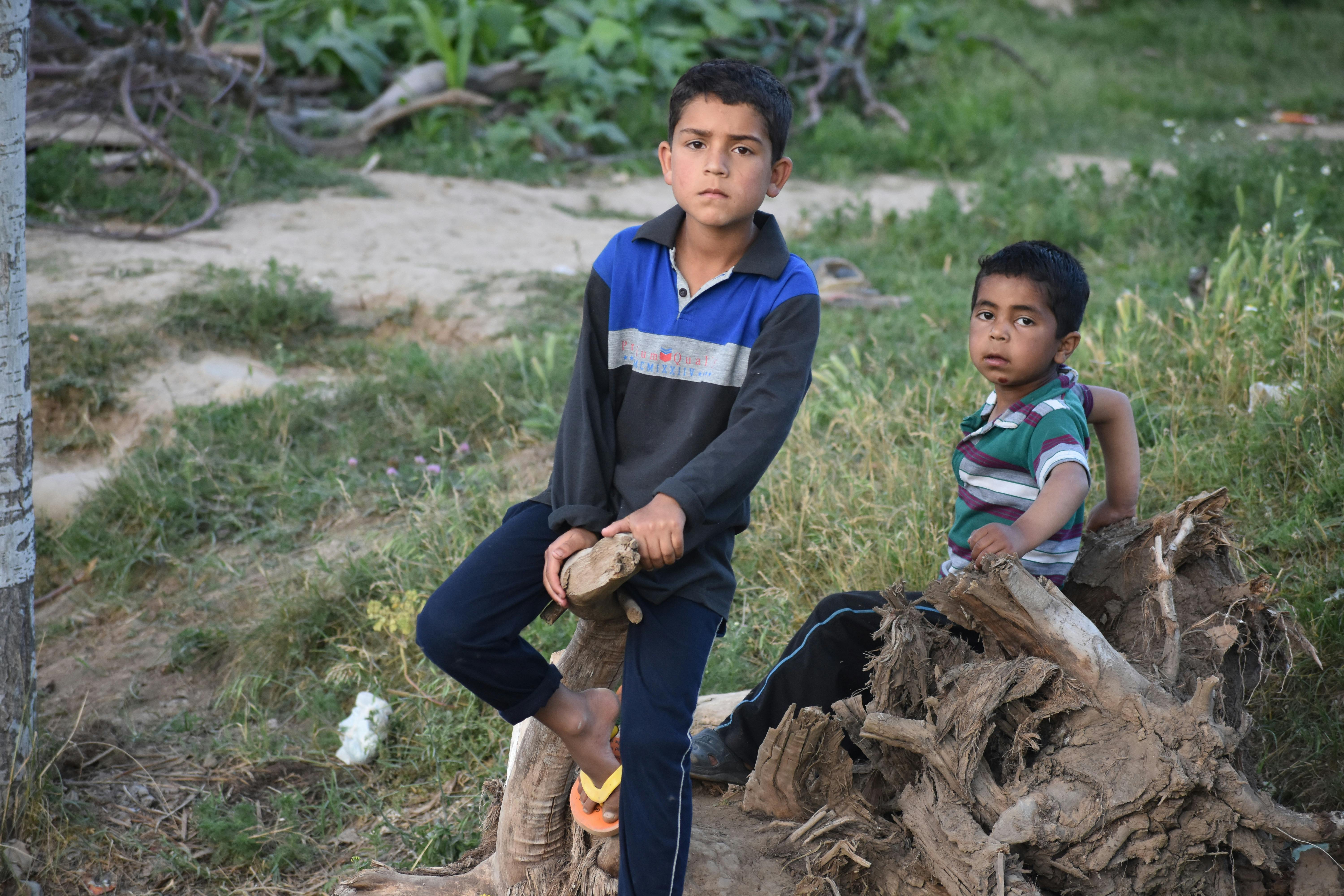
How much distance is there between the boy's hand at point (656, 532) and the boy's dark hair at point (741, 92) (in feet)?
2.55

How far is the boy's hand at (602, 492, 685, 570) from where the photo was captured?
1.90m

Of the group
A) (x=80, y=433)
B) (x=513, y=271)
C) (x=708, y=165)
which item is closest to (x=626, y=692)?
(x=708, y=165)

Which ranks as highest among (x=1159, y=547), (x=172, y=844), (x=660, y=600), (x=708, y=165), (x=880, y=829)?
(x=708, y=165)

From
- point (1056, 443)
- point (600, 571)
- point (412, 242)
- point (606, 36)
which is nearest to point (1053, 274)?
point (1056, 443)

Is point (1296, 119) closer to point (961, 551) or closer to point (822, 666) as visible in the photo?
point (961, 551)

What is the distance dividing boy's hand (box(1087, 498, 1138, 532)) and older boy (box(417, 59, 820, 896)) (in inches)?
36.4

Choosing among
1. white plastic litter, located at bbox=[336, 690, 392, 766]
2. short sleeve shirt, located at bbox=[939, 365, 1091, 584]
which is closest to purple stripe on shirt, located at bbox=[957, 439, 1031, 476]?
short sleeve shirt, located at bbox=[939, 365, 1091, 584]

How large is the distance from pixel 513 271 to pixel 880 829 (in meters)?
4.70

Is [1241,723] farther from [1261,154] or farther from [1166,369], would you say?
[1261,154]

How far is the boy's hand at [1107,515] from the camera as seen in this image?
2496 millimetres

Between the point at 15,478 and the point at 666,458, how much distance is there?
186cm

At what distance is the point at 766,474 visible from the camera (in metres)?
4.01

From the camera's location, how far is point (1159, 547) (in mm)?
2264

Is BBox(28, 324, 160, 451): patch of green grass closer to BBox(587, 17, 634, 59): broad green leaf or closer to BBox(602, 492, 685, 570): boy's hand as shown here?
BBox(602, 492, 685, 570): boy's hand
